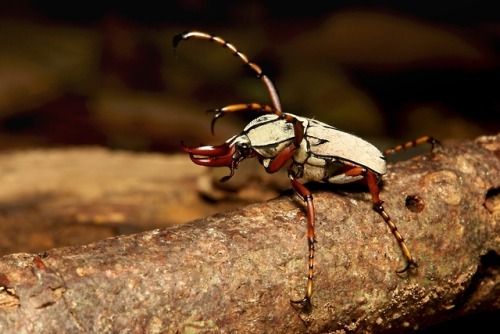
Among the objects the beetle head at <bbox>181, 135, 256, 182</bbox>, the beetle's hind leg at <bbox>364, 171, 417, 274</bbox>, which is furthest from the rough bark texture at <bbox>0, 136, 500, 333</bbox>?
the beetle head at <bbox>181, 135, 256, 182</bbox>

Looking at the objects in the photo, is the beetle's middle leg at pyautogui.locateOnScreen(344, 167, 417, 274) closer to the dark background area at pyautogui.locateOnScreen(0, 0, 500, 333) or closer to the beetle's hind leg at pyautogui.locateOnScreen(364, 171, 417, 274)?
the beetle's hind leg at pyautogui.locateOnScreen(364, 171, 417, 274)

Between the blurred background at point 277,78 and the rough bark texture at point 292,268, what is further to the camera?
the blurred background at point 277,78

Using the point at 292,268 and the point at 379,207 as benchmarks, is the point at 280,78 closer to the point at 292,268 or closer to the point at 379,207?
the point at 379,207

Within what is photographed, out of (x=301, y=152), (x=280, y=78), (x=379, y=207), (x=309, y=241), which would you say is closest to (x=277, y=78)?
(x=280, y=78)

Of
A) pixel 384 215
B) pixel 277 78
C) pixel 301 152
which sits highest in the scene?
pixel 301 152

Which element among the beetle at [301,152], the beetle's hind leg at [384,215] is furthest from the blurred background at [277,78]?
the beetle's hind leg at [384,215]

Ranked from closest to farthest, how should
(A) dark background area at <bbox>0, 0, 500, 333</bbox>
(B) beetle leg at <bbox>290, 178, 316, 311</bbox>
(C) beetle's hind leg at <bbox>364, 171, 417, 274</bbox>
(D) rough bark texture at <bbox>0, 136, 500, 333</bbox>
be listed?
1. (D) rough bark texture at <bbox>0, 136, 500, 333</bbox>
2. (B) beetle leg at <bbox>290, 178, 316, 311</bbox>
3. (C) beetle's hind leg at <bbox>364, 171, 417, 274</bbox>
4. (A) dark background area at <bbox>0, 0, 500, 333</bbox>

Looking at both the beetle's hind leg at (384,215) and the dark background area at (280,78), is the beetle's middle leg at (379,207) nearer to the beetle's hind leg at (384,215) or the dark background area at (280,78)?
the beetle's hind leg at (384,215)
